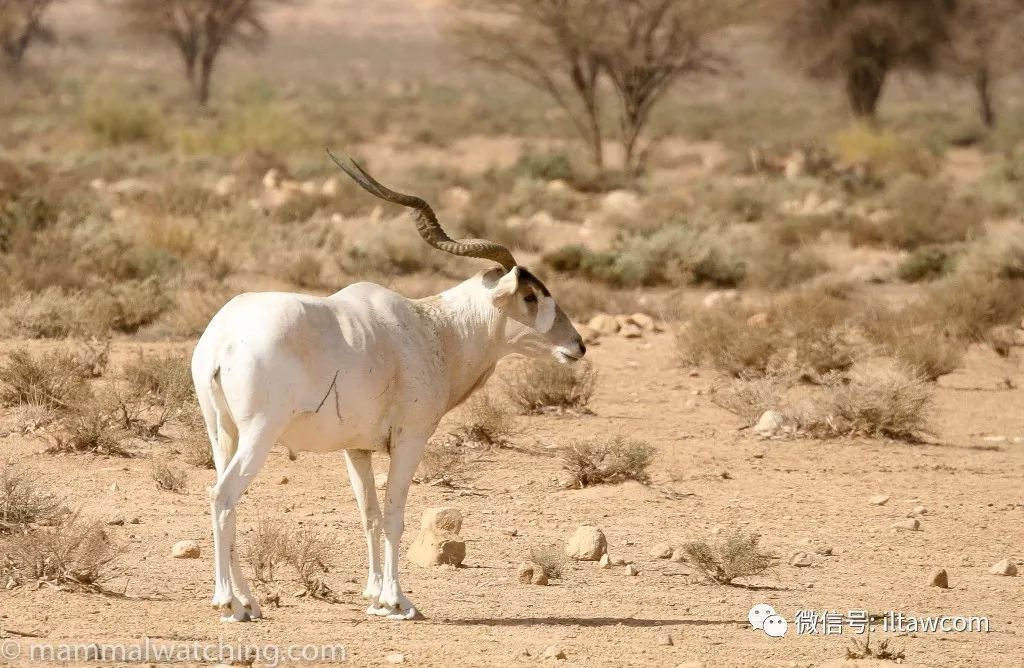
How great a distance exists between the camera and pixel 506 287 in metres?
7.14

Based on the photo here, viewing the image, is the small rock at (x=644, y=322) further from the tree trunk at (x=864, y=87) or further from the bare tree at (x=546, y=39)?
the tree trunk at (x=864, y=87)

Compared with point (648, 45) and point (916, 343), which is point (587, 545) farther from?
point (648, 45)

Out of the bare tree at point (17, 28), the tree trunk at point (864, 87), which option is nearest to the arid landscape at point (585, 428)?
the tree trunk at point (864, 87)

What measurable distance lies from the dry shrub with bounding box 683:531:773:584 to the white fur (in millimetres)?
1337

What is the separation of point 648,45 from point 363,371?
29.0 m

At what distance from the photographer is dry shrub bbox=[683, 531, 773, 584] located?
25.6 feet

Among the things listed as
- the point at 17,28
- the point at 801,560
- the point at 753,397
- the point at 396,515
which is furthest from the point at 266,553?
the point at 17,28

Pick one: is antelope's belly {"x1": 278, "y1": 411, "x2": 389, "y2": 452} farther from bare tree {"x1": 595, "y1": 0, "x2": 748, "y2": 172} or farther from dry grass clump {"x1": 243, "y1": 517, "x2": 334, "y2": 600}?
bare tree {"x1": 595, "y1": 0, "x2": 748, "y2": 172}

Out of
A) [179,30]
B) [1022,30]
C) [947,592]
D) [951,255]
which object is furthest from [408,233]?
[179,30]

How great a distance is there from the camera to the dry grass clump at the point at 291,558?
7137 mm

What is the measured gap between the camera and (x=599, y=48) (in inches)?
1346

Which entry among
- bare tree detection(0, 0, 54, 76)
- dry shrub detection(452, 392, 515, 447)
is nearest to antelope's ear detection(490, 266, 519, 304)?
dry shrub detection(452, 392, 515, 447)

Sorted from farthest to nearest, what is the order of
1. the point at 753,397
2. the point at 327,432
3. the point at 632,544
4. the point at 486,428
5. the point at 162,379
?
1. the point at 753,397
2. the point at 162,379
3. the point at 486,428
4. the point at 632,544
5. the point at 327,432
